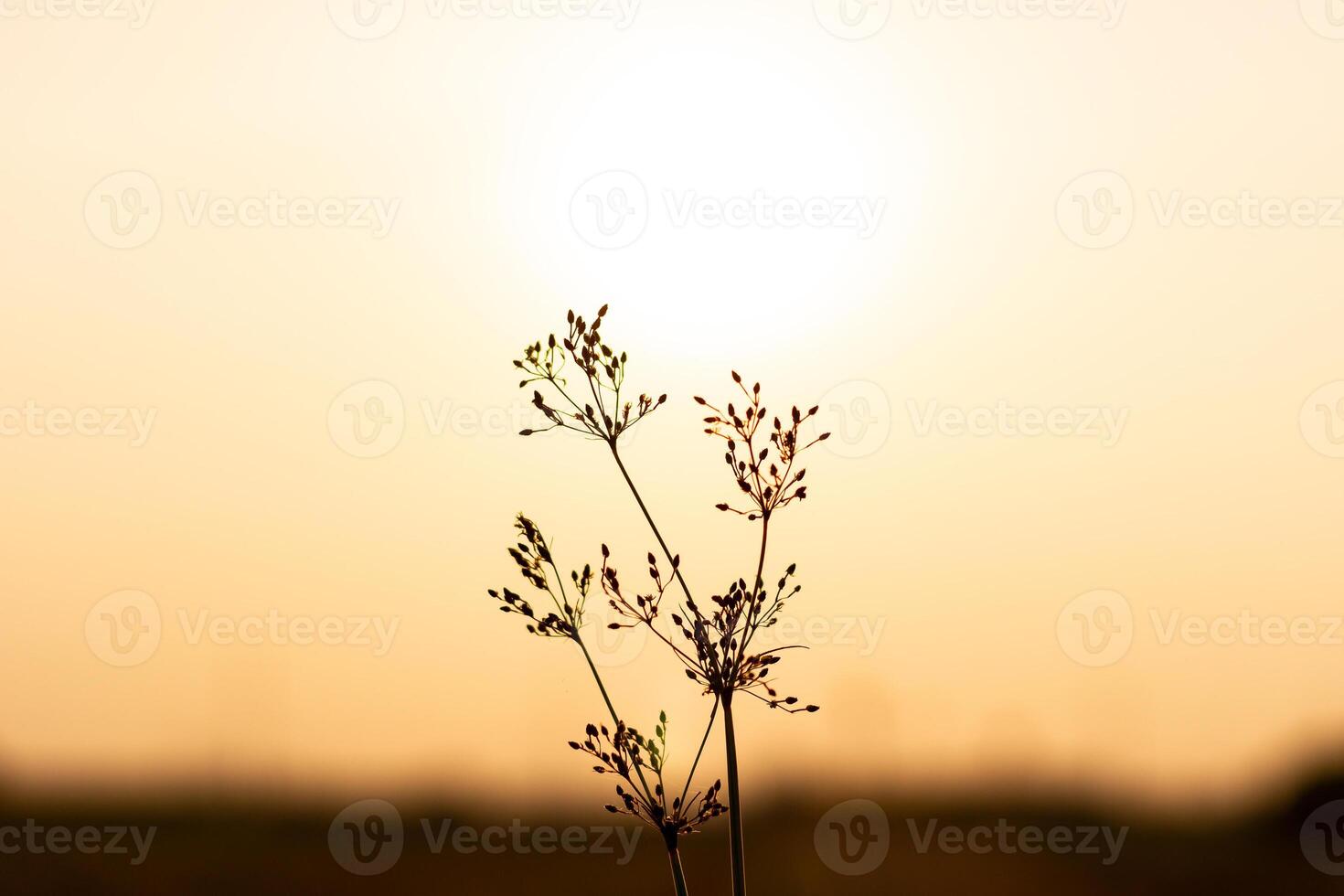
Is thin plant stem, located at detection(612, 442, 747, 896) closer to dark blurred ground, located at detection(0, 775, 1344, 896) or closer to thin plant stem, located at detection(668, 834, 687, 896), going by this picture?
thin plant stem, located at detection(668, 834, 687, 896)

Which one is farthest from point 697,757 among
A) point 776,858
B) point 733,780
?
point 776,858

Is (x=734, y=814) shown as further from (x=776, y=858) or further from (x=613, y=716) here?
(x=776, y=858)

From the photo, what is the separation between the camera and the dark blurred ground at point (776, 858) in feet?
13.4

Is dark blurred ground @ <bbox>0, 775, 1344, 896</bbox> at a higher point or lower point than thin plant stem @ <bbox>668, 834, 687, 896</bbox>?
higher

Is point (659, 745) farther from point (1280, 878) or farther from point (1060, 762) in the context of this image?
point (1280, 878)

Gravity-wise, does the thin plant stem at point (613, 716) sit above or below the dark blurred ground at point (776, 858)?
below

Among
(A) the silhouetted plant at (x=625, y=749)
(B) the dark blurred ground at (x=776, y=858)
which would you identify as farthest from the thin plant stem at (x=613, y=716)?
(B) the dark blurred ground at (x=776, y=858)

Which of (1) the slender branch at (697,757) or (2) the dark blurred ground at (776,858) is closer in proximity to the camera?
(1) the slender branch at (697,757)

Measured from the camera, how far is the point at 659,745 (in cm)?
137

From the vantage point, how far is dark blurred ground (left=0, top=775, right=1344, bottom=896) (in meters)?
4.10

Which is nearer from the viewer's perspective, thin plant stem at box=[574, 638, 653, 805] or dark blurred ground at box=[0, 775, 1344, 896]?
thin plant stem at box=[574, 638, 653, 805]

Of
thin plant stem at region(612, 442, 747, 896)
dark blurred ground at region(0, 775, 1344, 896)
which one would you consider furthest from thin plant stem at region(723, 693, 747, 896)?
dark blurred ground at region(0, 775, 1344, 896)

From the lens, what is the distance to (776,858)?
421cm

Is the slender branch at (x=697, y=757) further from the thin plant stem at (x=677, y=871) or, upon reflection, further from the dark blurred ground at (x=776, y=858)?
the dark blurred ground at (x=776, y=858)
